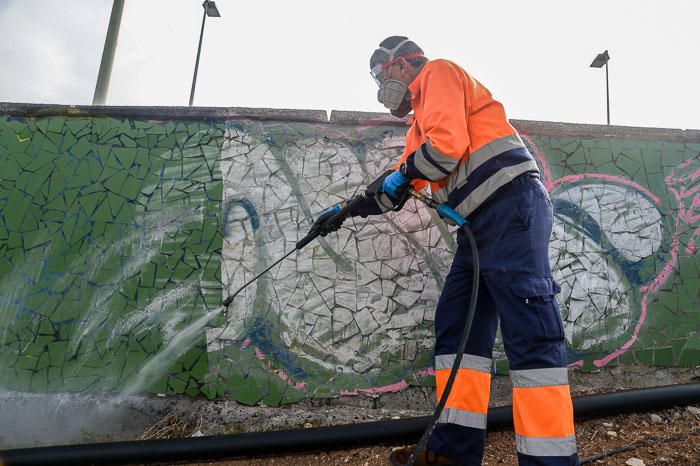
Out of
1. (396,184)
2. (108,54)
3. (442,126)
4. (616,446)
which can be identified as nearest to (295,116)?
(396,184)

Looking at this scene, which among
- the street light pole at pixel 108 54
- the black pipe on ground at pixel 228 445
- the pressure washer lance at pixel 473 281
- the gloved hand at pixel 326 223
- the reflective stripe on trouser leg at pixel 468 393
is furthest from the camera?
the street light pole at pixel 108 54

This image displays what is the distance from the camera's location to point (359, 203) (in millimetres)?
2246

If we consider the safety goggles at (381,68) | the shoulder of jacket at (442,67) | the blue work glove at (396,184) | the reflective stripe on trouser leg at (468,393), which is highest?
the safety goggles at (381,68)

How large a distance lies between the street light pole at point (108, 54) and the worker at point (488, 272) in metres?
6.09

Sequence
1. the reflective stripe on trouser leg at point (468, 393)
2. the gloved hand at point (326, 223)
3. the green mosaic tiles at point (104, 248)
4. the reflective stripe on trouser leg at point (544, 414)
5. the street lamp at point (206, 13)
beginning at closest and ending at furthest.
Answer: the reflective stripe on trouser leg at point (544, 414), the reflective stripe on trouser leg at point (468, 393), the gloved hand at point (326, 223), the green mosaic tiles at point (104, 248), the street lamp at point (206, 13)

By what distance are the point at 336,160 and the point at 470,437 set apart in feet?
6.22

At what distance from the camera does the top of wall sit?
9.79 feet

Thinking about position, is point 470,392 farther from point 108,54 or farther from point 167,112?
point 108,54

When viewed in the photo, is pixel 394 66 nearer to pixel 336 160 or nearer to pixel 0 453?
pixel 336 160

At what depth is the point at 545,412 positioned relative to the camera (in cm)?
148

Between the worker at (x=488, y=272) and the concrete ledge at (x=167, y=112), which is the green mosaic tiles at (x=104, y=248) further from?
the worker at (x=488, y=272)

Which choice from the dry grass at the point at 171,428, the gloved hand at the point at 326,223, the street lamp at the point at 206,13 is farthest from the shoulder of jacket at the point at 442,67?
the street lamp at the point at 206,13

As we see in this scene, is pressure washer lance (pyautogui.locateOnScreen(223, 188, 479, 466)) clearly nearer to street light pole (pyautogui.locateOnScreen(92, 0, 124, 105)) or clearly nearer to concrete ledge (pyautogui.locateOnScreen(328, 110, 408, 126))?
concrete ledge (pyautogui.locateOnScreen(328, 110, 408, 126))

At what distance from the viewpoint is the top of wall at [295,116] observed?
2.98 metres
